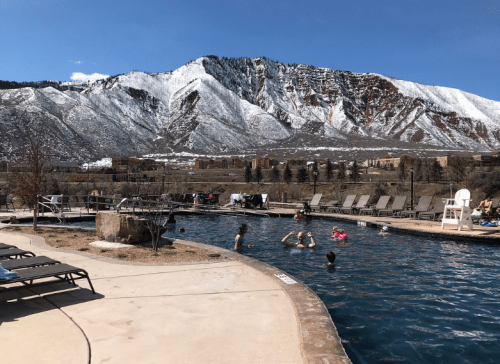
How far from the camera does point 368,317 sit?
538 centimetres

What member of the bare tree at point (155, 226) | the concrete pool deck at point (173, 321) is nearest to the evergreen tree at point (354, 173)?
the bare tree at point (155, 226)

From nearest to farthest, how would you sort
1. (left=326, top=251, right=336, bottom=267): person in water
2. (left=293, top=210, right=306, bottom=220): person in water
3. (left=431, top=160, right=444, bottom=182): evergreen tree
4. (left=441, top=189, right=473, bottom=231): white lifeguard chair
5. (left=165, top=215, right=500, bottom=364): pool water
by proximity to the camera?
(left=165, top=215, right=500, bottom=364): pool water < (left=326, top=251, right=336, bottom=267): person in water < (left=441, top=189, right=473, bottom=231): white lifeguard chair < (left=293, top=210, right=306, bottom=220): person in water < (left=431, top=160, right=444, bottom=182): evergreen tree

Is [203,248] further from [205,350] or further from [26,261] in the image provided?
[205,350]

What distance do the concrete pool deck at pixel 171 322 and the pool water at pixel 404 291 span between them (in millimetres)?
915

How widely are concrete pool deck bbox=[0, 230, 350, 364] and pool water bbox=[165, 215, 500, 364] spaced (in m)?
0.92

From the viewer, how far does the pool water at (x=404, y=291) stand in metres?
4.45

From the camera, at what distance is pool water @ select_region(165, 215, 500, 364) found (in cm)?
445

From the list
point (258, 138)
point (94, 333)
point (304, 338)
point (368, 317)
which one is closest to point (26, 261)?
point (94, 333)

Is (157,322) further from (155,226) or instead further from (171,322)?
(155,226)

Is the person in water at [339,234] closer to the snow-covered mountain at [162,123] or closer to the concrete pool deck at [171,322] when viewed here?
the concrete pool deck at [171,322]

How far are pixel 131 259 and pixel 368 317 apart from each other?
Answer: 14.4 feet

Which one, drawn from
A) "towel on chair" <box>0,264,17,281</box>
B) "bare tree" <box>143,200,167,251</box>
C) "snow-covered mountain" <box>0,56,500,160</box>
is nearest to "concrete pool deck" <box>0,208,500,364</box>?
"towel on chair" <box>0,264,17,281</box>

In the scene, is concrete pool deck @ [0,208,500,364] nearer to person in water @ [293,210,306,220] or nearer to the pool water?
the pool water

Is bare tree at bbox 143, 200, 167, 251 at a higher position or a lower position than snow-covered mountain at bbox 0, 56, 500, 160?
lower
